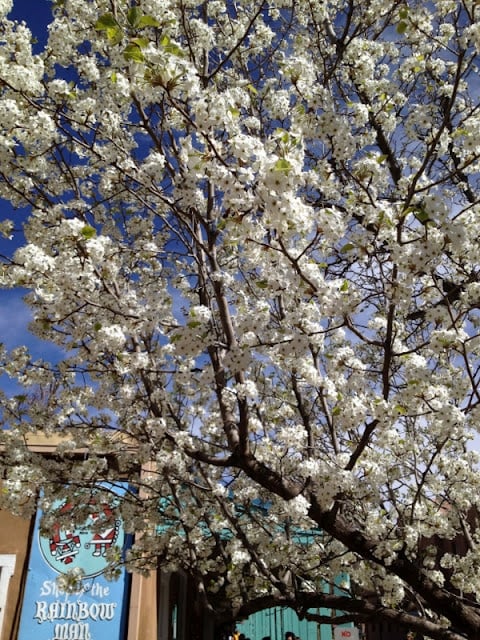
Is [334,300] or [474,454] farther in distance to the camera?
[474,454]

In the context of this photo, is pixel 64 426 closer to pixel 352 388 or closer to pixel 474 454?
pixel 352 388

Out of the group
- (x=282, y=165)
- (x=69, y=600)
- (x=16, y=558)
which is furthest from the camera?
(x=16, y=558)

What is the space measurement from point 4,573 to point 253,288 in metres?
6.35

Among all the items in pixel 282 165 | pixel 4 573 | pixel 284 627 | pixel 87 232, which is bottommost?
pixel 284 627

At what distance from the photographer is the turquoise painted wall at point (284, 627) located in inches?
460

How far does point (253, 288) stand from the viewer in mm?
5711

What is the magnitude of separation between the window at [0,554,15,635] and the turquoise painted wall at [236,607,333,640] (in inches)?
195

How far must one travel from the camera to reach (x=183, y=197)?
3.70m

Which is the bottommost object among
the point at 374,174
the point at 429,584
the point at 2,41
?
the point at 429,584

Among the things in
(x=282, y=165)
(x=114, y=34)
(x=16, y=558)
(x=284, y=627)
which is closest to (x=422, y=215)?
(x=282, y=165)

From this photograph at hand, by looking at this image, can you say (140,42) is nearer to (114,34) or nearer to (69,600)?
(114,34)

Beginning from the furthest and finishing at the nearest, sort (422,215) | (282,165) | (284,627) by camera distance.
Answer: (284,627) < (422,215) < (282,165)

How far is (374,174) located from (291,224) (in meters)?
1.13

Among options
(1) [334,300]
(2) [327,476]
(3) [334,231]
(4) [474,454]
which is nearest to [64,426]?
(2) [327,476]
